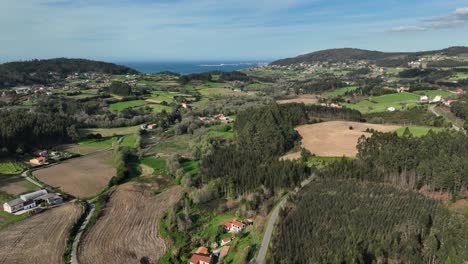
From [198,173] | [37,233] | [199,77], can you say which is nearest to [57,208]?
[37,233]

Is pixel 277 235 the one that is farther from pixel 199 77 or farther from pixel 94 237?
pixel 199 77

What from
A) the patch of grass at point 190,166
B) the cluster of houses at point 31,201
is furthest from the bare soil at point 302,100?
the cluster of houses at point 31,201

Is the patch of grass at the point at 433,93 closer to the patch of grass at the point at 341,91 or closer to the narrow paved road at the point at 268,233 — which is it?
the patch of grass at the point at 341,91

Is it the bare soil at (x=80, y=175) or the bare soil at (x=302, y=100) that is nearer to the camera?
the bare soil at (x=80, y=175)

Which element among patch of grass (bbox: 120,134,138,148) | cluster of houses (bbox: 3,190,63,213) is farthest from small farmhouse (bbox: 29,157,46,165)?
patch of grass (bbox: 120,134,138,148)

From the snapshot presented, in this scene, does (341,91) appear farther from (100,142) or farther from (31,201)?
(31,201)
